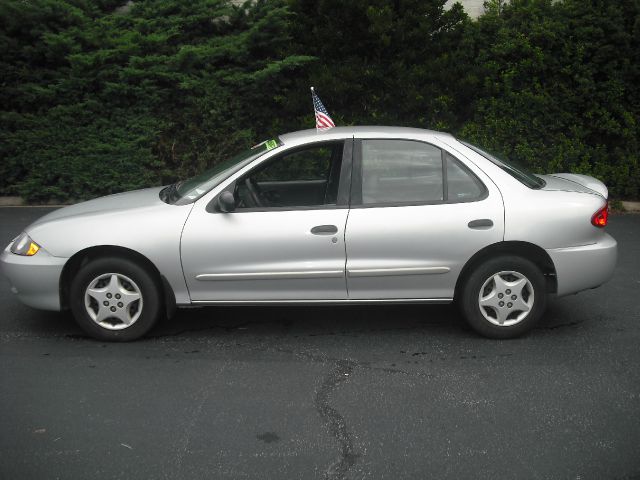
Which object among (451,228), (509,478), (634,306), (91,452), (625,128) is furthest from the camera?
(625,128)

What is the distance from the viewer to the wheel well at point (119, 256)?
5.43m

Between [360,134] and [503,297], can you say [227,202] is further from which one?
[503,297]

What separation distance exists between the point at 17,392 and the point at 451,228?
2948 millimetres

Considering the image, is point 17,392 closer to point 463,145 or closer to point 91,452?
point 91,452

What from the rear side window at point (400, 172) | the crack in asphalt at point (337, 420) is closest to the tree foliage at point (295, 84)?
the rear side window at point (400, 172)

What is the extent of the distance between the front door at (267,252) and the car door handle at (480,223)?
863 mm

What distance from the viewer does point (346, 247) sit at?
5.36 m

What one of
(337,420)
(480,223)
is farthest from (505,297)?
(337,420)

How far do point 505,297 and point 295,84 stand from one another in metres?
7.05

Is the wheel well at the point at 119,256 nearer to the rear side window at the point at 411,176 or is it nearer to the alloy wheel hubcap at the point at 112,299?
the alloy wheel hubcap at the point at 112,299

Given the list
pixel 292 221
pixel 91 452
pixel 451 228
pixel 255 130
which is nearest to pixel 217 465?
pixel 91 452

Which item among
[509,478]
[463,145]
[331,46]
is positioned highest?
[331,46]

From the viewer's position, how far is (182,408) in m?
4.37

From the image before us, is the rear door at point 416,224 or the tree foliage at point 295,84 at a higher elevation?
the tree foliage at point 295,84
